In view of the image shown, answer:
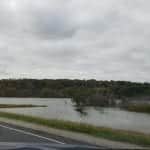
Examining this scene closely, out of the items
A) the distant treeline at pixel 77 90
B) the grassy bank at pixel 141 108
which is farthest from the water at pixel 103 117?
the distant treeline at pixel 77 90

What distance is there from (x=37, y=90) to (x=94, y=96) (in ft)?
117

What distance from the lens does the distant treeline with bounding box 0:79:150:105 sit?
9562cm

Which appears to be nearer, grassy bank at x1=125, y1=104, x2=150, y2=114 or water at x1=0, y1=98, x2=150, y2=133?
water at x1=0, y1=98, x2=150, y2=133

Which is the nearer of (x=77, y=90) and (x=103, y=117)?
(x=103, y=117)

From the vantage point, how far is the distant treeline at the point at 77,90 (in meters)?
95.6

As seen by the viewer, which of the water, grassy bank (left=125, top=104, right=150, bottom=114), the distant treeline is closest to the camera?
the water

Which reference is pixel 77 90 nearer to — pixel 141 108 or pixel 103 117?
pixel 141 108

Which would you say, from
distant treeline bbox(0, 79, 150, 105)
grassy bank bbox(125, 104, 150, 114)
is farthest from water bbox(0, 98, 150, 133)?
distant treeline bbox(0, 79, 150, 105)

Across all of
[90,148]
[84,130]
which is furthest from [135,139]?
[90,148]

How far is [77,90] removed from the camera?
96.0 m

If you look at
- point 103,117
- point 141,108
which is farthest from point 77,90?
point 103,117

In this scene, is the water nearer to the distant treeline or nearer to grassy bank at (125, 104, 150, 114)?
grassy bank at (125, 104, 150, 114)

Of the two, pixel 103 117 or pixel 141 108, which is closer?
pixel 103 117

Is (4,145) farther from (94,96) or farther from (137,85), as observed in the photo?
(137,85)
